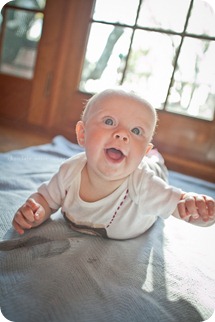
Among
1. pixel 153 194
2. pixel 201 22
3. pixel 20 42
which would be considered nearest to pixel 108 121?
pixel 153 194

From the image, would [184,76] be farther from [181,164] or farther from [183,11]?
[181,164]

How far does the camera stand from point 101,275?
46cm

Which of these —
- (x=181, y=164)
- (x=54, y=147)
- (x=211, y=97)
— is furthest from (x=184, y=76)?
(x=54, y=147)

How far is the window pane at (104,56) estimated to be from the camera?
1.44 meters

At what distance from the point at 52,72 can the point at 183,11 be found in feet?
2.28

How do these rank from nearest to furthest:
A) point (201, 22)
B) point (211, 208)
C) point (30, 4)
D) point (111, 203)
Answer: point (211, 208) < point (111, 203) < point (201, 22) < point (30, 4)

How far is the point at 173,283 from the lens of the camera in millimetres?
478

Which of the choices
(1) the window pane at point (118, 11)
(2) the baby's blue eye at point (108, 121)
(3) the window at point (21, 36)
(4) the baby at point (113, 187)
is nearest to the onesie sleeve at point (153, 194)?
(4) the baby at point (113, 187)

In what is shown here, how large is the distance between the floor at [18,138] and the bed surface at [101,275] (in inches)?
22.2

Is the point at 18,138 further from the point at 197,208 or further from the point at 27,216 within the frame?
the point at 197,208

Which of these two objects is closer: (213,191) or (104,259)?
(104,259)

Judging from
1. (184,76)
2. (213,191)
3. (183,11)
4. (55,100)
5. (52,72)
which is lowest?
(213,191)

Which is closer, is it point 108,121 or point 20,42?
point 108,121

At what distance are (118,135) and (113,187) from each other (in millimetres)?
120
